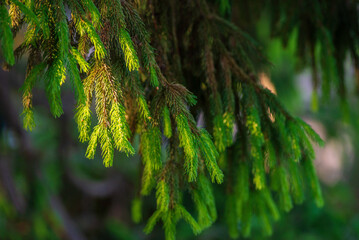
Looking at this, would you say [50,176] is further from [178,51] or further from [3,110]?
[178,51]

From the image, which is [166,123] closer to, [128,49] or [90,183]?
[128,49]

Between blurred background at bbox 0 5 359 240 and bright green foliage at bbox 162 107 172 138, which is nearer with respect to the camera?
bright green foliage at bbox 162 107 172 138

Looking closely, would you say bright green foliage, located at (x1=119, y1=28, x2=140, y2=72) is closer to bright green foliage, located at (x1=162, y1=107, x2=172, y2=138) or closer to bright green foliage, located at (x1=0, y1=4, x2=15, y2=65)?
bright green foliage, located at (x1=162, y1=107, x2=172, y2=138)

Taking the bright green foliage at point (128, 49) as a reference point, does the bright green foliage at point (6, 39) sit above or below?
below

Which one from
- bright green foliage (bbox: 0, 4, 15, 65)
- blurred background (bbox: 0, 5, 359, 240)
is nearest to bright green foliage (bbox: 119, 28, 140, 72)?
bright green foliage (bbox: 0, 4, 15, 65)

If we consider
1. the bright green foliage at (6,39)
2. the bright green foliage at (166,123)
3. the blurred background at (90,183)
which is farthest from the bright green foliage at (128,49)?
the blurred background at (90,183)

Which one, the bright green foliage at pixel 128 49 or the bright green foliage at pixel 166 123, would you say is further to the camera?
the bright green foliage at pixel 166 123

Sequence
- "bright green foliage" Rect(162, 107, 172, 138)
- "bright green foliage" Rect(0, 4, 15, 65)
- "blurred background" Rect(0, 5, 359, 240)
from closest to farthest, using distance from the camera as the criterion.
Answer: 1. "bright green foliage" Rect(0, 4, 15, 65)
2. "bright green foliage" Rect(162, 107, 172, 138)
3. "blurred background" Rect(0, 5, 359, 240)

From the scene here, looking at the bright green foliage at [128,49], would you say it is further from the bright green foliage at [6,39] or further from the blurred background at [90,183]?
the blurred background at [90,183]
